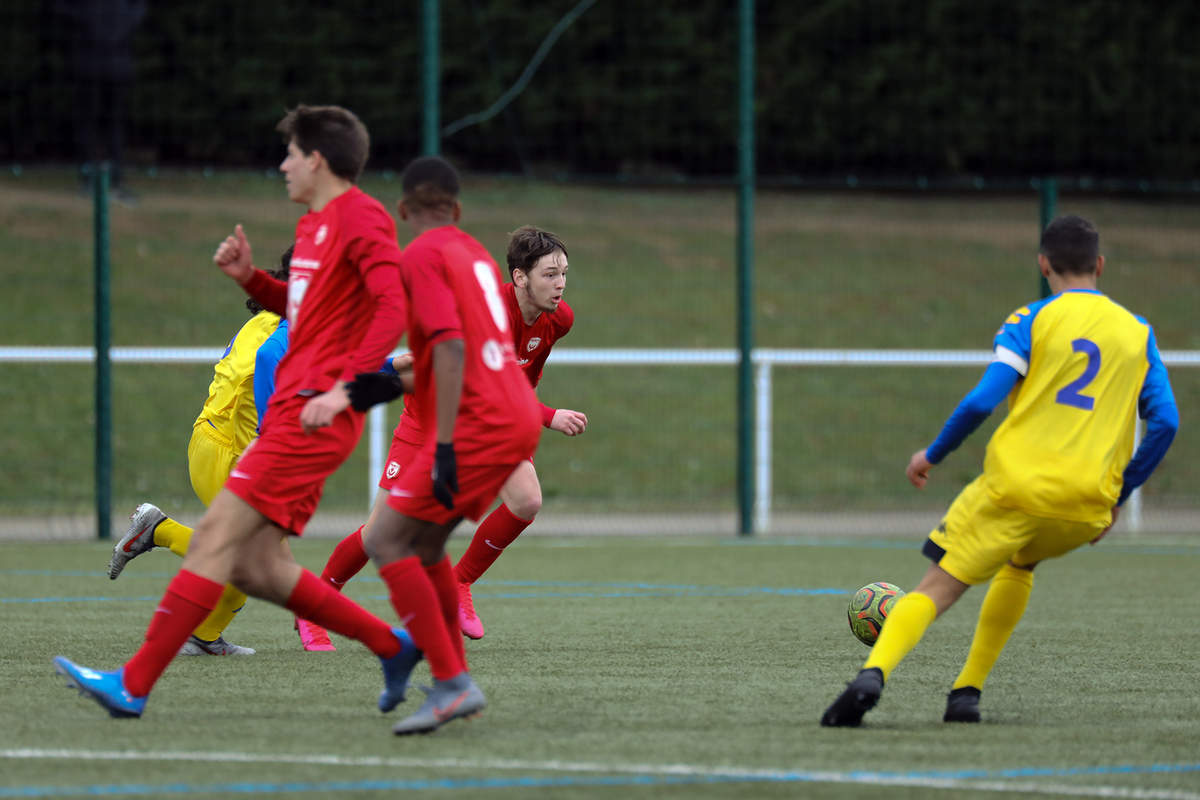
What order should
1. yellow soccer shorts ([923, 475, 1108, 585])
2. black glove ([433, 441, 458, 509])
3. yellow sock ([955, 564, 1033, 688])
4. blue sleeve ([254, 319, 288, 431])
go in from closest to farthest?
black glove ([433, 441, 458, 509])
yellow soccer shorts ([923, 475, 1108, 585])
yellow sock ([955, 564, 1033, 688])
blue sleeve ([254, 319, 288, 431])

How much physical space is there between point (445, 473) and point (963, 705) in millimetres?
1785

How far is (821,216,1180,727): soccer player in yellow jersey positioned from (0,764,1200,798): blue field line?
0.68m

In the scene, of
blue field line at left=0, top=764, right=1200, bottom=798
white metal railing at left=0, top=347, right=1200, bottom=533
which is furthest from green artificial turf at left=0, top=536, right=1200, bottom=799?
white metal railing at left=0, top=347, right=1200, bottom=533

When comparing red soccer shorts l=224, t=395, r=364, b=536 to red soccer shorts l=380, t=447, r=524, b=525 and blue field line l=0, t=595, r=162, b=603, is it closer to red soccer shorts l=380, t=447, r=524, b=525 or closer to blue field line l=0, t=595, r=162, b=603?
red soccer shorts l=380, t=447, r=524, b=525

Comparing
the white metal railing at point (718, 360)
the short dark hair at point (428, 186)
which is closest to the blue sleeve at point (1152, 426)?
the short dark hair at point (428, 186)

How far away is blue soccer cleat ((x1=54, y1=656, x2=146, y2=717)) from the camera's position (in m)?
4.70

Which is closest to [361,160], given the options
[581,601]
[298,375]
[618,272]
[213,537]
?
[298,375]

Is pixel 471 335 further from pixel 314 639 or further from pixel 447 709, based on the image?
pixel 314 639

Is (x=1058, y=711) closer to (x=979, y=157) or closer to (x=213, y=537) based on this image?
(x=213, y=537)

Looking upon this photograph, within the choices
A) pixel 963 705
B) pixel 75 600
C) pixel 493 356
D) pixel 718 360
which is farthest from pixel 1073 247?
pixel 718 360

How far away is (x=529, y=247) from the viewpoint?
6.89 m

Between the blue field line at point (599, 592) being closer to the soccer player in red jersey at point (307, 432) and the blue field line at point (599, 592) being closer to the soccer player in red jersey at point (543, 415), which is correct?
the soccer player in red jersey at point (543, 415)

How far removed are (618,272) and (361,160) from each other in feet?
41.4

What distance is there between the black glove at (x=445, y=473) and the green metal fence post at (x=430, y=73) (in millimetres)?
8969
